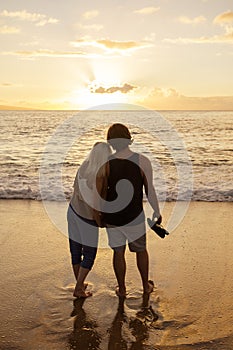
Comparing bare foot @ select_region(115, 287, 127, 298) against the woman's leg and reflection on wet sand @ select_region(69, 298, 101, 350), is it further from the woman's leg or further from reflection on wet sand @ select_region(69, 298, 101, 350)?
reflection on wet sand @ select_region(69, 298, 101, 350)

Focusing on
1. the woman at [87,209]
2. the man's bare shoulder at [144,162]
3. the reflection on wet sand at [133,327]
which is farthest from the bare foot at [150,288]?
the man's bare shoulder at [144,162]

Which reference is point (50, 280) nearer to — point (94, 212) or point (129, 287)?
point (129, 287)

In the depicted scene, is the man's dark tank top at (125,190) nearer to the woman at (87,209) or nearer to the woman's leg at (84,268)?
the woman at (87,209)

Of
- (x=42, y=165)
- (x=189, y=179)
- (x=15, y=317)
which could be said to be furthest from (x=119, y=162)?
(x=42, y=165)

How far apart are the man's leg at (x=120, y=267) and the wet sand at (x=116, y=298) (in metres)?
0.12

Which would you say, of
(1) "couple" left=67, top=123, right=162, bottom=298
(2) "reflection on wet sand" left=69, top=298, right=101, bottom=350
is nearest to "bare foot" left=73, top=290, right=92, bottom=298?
(1) "couple" left=67, top=123, right=162, bottom=298

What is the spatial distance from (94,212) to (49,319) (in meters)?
1.04

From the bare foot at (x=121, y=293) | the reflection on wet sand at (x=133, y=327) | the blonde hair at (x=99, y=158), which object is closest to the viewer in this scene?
the reflection on wet sand at (x=133, y=327)

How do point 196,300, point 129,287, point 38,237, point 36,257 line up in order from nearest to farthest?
point 196,300
point 129,287
point 36,257
point 38,237

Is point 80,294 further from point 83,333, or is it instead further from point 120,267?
point 83,333

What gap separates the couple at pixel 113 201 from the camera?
3.88 m

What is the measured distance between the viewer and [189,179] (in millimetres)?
12484

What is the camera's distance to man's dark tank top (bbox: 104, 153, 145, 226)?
3904mm

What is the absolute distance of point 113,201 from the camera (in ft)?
13.1
